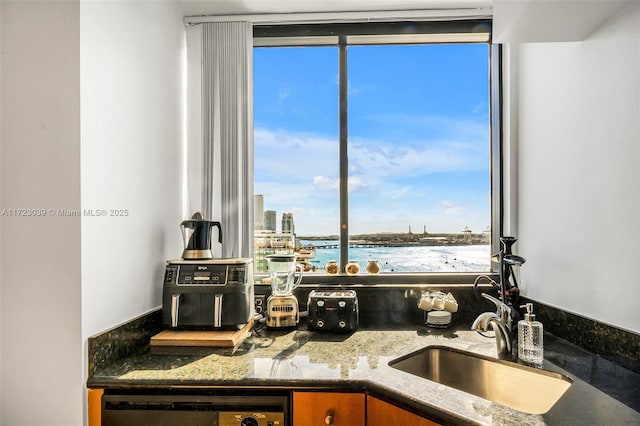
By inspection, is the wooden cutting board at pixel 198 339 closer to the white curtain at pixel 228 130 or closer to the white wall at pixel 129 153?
the white wall at pixel 129 153

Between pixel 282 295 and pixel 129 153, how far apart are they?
89 centimetres

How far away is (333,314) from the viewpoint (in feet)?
5.86

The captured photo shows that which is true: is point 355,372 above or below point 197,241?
below

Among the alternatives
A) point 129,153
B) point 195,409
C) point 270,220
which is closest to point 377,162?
point 270,220

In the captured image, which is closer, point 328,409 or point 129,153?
point 328,409

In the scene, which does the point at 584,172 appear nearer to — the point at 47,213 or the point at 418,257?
the point at 418,257

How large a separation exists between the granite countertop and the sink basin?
0.04 m

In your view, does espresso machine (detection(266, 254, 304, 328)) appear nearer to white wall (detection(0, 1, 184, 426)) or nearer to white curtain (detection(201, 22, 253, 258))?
white curtain (detection(201, 22, 253, 258))

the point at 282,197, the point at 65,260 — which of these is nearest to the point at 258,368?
the point at 65,260

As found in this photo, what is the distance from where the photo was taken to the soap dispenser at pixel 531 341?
1400 mm

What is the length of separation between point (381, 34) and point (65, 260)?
1.82 m

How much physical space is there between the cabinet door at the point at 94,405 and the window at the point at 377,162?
1.05 metres

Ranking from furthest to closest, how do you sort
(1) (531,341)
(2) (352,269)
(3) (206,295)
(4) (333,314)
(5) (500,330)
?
1. (2) (352,269)
2. (4) (333,314)
3. (3) (206,295)
4. (5) (500,330)
5. (1) (531,341)

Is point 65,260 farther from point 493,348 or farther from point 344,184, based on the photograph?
point 493,348
